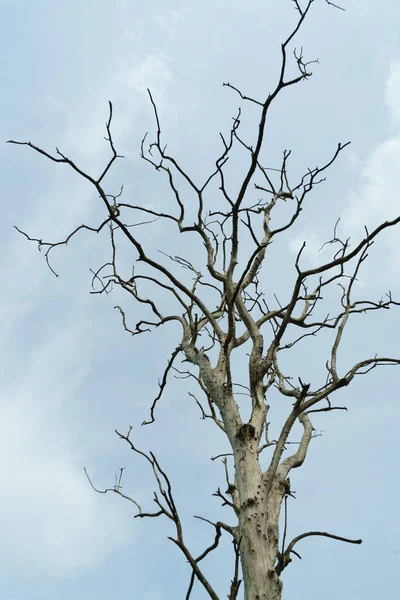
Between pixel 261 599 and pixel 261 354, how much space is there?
1588mm

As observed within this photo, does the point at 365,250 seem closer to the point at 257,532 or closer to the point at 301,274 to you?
the point at 301,274

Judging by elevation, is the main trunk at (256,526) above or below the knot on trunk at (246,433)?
below

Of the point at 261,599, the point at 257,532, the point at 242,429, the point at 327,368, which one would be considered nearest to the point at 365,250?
the point at 327,368

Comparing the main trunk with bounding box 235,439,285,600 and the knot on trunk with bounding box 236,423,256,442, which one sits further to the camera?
the knot on trunk with bounding box 236,423,256,442

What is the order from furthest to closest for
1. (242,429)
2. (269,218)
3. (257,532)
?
(269,218)
(242,429)
(257,532)

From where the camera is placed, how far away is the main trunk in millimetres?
2914

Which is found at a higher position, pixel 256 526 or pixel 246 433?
pixel 246 433

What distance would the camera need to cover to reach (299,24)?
11.8ft

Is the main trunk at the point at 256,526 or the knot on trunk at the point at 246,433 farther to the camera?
the knot on trunk at the point at 246,433

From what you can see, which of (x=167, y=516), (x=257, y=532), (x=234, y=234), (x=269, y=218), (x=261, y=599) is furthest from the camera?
(x=269, y=218)

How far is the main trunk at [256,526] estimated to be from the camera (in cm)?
291

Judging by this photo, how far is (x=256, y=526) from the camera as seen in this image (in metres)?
3.10

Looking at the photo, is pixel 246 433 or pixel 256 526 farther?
pixel 246 433

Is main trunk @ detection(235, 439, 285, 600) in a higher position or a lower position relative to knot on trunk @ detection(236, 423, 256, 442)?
lower
